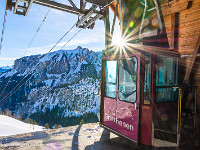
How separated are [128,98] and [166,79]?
122 cm

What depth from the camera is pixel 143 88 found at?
3895 millimetres

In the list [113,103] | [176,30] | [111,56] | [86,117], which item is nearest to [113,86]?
[113,103]

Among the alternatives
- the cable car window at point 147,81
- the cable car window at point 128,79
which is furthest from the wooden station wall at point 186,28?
the cable car window at point 128,79

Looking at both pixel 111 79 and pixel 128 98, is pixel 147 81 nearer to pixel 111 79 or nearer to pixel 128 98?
pixel 128 98

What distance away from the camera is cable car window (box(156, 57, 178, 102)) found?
4.09 m

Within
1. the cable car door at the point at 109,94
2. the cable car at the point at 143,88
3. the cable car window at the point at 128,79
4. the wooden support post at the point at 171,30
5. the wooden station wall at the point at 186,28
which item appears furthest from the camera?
the wooden support post at the point at 171,30

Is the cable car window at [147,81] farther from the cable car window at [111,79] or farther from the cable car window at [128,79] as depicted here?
the cable car window at [111,79]

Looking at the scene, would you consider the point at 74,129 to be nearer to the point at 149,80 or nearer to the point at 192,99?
the point at 149,80

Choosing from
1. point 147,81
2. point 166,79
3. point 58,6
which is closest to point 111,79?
point 147,81

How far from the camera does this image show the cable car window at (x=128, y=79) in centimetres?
409

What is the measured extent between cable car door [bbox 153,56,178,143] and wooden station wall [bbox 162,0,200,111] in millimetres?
1034

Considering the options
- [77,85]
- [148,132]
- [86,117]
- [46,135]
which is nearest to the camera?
[148,132]

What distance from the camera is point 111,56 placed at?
4.98 metres

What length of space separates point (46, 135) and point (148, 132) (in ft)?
11.3
